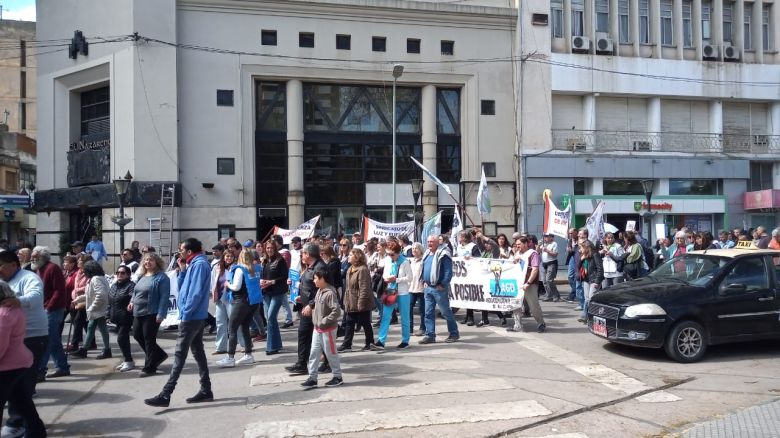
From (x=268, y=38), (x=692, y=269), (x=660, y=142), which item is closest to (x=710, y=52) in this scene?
(x=660, y=142)

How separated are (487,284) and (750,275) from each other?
4572 mm

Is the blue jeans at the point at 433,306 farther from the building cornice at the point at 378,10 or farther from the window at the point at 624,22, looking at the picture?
the window at the point at 624,22

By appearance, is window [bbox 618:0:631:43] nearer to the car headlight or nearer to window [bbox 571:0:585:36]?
window [bbox 571:0:585:36]

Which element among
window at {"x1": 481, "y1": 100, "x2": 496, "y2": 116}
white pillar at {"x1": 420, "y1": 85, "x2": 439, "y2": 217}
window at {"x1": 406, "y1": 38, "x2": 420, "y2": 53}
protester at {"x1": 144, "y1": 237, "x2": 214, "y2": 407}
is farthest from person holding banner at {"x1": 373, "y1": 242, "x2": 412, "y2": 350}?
window at {"x1": 481, "y1": 100, "x2": 496, "y2": 116}

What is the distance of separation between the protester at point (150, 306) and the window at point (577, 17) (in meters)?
24.7

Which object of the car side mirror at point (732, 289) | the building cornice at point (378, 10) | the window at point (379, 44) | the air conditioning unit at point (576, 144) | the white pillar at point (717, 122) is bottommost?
the car side mirror at point (732, 289)

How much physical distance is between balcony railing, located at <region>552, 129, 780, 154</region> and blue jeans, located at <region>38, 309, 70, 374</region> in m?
23.4

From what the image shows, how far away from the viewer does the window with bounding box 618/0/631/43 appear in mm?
29078

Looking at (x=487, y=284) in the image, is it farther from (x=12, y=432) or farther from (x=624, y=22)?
(x=624, y=22)

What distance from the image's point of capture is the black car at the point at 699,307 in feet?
29.4

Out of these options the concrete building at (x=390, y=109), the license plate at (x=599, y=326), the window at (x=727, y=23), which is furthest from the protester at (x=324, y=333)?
the window at (x=727, y=23)

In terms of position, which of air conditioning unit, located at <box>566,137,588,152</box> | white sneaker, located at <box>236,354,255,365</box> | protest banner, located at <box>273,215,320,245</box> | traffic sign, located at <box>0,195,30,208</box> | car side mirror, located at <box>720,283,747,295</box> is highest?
air conditioning unit, located at <box>566,137,588,152</box>

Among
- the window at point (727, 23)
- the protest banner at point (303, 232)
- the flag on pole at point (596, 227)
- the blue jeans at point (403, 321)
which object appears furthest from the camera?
the window at point (727, 23)

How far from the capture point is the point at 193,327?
7.22 m
